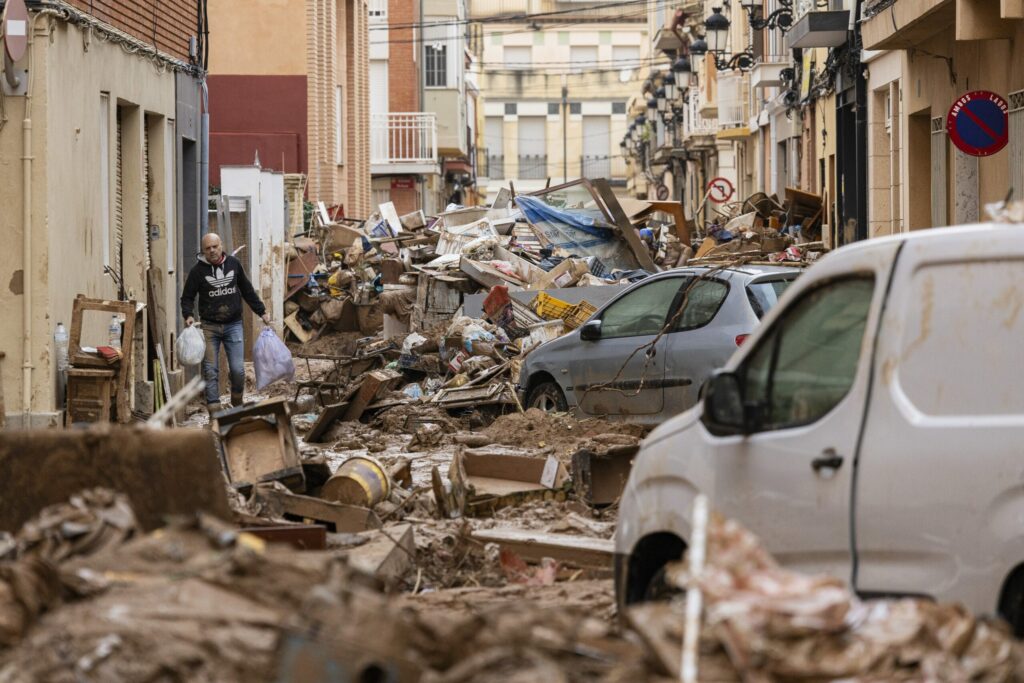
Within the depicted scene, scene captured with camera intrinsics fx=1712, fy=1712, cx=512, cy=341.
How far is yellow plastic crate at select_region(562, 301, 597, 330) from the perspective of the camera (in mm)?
19080

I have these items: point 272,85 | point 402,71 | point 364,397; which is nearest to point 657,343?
point 364,397

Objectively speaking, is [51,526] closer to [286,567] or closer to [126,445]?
[126,445]

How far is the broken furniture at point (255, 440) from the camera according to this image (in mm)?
10938

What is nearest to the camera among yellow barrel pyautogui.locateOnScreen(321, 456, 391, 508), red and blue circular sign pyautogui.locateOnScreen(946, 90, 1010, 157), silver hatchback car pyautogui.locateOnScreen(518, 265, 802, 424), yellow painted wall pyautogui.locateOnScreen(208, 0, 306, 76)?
yellow barrel pyautogui.locateOnScreen(321, 456, 391, 508)

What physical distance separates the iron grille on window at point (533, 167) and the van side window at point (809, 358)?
101m

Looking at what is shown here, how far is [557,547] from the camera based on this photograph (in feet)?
28.9

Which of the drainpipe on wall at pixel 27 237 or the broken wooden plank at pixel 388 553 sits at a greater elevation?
the drainpipe on wall at pixel 27 237

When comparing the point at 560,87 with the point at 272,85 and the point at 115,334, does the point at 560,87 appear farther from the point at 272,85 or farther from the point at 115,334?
the point at 115,334

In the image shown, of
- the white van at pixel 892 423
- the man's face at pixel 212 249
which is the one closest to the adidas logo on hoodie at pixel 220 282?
the man's face at pixel 212 249


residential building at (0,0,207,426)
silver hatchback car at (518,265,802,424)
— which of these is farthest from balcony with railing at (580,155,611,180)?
silver hatchback car at (518,265,802,424)

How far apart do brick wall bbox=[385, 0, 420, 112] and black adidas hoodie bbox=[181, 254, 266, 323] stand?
1436 inches

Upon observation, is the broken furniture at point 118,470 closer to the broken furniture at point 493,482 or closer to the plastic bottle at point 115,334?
the broken furniture at point 493,482

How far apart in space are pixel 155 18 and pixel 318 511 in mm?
10833

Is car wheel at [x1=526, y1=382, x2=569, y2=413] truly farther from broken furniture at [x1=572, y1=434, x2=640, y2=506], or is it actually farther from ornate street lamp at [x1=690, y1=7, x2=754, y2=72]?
ornate street lamp at [x1=690, y1=7, x2=754, y2=72]
